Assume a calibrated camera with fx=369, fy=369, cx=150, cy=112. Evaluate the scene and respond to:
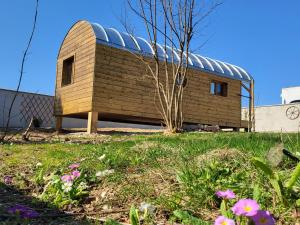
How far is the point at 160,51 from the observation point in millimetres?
14500

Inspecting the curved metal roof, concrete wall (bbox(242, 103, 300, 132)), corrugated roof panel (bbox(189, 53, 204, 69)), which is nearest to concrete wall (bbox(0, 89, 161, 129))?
the curved metal roof

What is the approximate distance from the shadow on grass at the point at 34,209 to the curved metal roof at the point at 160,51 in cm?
746

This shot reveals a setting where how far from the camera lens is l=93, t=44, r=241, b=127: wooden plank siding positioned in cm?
1241

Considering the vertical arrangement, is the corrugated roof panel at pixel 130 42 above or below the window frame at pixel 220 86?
above

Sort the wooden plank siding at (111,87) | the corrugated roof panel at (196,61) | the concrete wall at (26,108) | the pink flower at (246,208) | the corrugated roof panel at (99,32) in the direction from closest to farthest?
the pink flower at (246,208), the wooden plank siding at (111,87), the corrugated roof panel at (99,32), the corrugated roof panel at (196,61), the concrete wall at (26,108)

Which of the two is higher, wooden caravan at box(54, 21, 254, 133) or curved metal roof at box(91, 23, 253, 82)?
curved metal roof at box(91, 23, 253, 82)

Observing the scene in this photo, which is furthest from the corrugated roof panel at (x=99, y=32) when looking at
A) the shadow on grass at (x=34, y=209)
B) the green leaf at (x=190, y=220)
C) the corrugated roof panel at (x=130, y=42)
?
the green leaf at (x=190, y=220)

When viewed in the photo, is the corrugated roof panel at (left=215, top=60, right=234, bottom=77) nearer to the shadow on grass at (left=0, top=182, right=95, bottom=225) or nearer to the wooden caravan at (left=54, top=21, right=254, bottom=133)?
the wooden caravan at (left=54, top=21, right=254, bottom=133)

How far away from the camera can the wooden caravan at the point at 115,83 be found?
12.4 meters

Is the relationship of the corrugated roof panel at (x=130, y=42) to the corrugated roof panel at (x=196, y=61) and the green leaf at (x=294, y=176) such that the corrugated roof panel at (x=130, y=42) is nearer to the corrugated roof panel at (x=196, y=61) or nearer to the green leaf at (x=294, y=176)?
the corrugated roof panel at (x=196, y=61)

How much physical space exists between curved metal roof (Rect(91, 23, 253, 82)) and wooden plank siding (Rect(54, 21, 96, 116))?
0.50m

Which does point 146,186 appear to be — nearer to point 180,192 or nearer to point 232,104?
point 180,192

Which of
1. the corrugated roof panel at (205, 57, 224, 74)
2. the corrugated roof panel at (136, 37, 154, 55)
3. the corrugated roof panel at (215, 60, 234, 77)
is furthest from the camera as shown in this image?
the corrugated roof panel at (215, 60, 234, 77)

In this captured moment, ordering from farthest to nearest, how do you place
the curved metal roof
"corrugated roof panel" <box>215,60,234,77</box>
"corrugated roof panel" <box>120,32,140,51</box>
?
1. "corrugated roof panel" <box>215,60,234,77</box>
2. "corrugated roof panel" <box>120,32,140,51</box>
3. the curved metal roof
